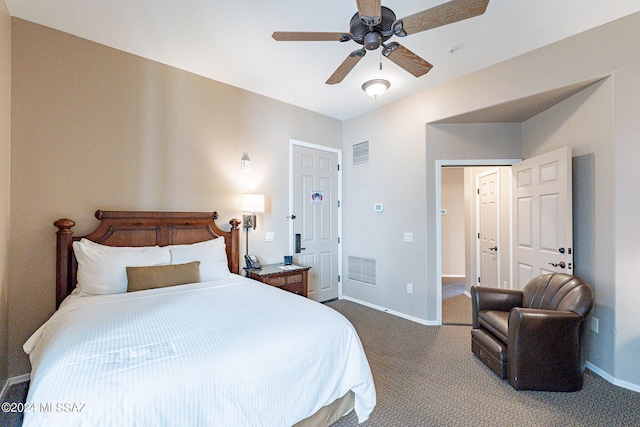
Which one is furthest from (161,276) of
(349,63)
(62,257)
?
(349,63)

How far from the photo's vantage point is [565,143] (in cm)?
298

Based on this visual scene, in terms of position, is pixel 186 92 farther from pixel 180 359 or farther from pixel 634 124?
pixel 634 124

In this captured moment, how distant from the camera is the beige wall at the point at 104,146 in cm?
239

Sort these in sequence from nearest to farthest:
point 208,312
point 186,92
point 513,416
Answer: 1. point 208,312
2. point 513,416
3. point 186,92

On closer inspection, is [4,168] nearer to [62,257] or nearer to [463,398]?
[62,257]

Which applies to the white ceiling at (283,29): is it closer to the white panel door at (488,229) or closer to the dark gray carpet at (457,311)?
the white panel door at (488,229)

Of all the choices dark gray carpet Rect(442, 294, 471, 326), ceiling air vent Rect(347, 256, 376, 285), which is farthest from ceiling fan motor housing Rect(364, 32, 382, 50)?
dark gray carpet Rect(442, 294, 471, 326)

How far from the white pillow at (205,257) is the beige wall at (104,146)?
0.56 metres

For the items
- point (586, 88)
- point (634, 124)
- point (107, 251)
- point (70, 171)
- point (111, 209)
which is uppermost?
point (586, 88)

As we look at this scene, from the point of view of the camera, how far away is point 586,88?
8.90 feet

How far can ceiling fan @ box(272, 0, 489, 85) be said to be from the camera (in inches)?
64.5

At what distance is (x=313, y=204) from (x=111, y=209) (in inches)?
100

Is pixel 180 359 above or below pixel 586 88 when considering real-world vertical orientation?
below

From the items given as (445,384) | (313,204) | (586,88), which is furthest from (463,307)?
(586,88)
